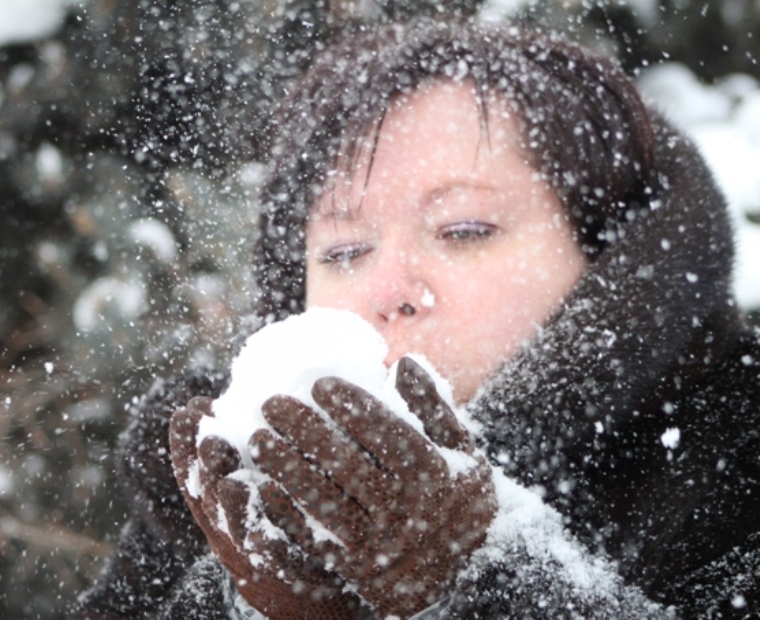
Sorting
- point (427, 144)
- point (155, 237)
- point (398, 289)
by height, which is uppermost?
point (155, 237)

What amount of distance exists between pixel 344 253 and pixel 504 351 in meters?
0.41

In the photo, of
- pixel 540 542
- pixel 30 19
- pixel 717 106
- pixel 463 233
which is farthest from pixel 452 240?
pixel 30 19

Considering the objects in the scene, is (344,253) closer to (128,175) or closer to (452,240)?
(452,240)

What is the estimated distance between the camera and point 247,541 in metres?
1.20

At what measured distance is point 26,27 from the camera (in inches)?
152

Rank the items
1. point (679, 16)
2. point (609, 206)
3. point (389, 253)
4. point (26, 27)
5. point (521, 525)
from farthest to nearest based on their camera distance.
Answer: point (26, 27)
point (679, 16)
point (609, 206)
point (389, 253)
point (521, 525)

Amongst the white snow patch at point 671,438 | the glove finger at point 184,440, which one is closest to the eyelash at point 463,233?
A: the white snow patch at point 671,438

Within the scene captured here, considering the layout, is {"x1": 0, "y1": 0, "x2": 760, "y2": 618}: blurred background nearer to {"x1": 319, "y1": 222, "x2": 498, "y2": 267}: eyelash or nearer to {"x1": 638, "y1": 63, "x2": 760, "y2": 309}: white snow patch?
{"x1": 638, "y1": 63, "x2": 760, "y2": 309}: white snow patch

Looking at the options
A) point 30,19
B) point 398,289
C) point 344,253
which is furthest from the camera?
point 30,19

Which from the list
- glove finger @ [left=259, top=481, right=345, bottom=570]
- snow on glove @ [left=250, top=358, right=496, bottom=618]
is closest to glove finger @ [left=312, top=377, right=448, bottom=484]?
snow on glove @ [left=250, top=358, right=496, bottom=618]

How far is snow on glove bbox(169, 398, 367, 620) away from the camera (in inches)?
46.9

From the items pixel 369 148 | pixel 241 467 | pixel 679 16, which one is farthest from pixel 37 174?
pixel 241 467

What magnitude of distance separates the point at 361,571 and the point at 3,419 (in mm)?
3304

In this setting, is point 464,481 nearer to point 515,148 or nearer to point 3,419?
point 515,148
